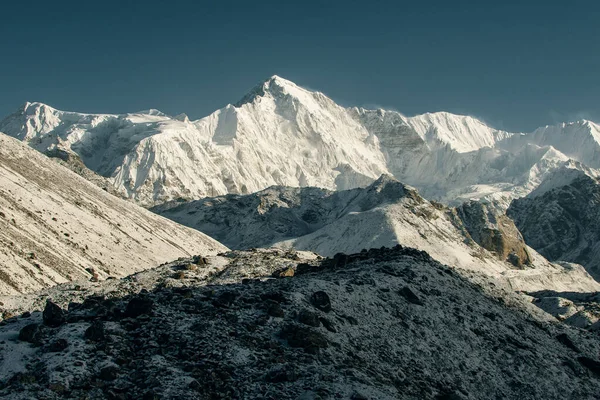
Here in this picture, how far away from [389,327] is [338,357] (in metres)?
7.18

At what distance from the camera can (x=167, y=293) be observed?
36.8 m

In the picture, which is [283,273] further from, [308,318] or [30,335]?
[30,335]

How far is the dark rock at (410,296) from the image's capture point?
4190cm

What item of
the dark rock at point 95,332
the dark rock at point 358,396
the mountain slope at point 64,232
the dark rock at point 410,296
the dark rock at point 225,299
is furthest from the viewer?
the mountain slope at point 64,232

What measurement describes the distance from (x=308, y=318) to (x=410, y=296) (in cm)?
1124

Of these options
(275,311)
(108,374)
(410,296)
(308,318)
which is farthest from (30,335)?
(410,296)

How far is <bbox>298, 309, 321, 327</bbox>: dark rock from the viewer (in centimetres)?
3303

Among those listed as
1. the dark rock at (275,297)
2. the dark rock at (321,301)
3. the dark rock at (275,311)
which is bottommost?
the dark rock at (275,311)

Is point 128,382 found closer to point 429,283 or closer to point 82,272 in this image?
point 429,283

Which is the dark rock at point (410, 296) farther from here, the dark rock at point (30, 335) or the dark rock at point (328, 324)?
the dark rock at point (30, 335)

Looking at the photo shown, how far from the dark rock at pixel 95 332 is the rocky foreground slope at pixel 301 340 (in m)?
0.06

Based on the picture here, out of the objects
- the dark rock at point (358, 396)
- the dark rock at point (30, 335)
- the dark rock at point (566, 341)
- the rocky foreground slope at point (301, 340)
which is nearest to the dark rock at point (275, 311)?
the rocky foreground slope at point (301, 340)

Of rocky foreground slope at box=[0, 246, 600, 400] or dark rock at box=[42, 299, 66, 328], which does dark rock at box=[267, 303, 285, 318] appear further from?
dark rock at box=[42, 299, 66, 328]

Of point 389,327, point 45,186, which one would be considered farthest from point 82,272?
point 389,327
